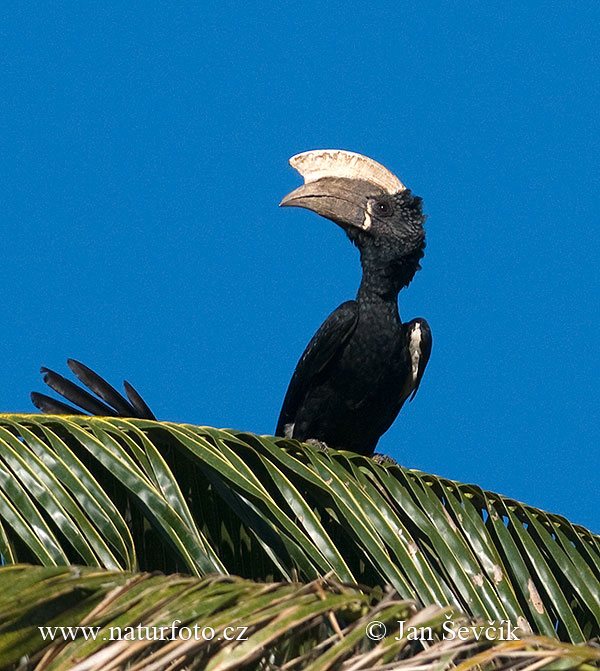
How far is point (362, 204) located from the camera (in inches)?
234

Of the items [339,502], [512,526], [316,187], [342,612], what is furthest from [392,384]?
[342,612]

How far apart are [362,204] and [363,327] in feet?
2.09

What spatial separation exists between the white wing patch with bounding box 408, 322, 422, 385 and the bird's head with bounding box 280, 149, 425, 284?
1.16ft

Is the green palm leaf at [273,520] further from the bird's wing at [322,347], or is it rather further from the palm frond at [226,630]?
the bird's wing at [322,347]

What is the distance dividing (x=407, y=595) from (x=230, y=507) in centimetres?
58

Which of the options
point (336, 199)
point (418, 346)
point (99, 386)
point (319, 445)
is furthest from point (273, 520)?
point (336, 199)

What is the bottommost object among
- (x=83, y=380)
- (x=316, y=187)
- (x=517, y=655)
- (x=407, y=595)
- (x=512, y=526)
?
(x=517, y=655)

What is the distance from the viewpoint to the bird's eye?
596cm

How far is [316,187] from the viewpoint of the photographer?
5.91 metres

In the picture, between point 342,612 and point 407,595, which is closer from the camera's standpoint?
point 342,612

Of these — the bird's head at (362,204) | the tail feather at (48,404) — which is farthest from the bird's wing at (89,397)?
the bird's head at (362,204)

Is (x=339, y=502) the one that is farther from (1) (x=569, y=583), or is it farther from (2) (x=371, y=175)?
(2) (x=371, y=175)

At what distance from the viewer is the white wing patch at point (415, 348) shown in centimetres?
592

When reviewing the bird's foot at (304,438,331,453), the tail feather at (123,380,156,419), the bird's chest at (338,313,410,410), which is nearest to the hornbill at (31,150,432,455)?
the bird's chest at (338,313,410,410)
